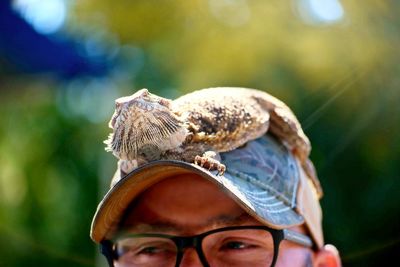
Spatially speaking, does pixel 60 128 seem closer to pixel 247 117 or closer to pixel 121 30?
pixel 121 30

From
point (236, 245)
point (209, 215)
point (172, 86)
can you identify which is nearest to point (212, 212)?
point (209, 215)

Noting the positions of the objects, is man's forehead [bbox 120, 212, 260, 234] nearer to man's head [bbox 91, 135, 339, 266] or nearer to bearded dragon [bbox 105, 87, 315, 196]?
man's head [bbox 91, 135, 339, 266]

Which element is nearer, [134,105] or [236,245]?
[134,105]

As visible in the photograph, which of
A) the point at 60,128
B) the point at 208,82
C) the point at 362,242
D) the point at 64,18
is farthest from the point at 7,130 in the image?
the point at 362,242

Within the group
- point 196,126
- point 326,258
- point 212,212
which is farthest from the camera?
point 326,258

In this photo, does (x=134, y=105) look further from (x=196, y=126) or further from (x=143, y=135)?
(x=196, y=126)

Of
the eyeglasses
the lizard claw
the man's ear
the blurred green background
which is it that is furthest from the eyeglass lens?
the blurred green background
